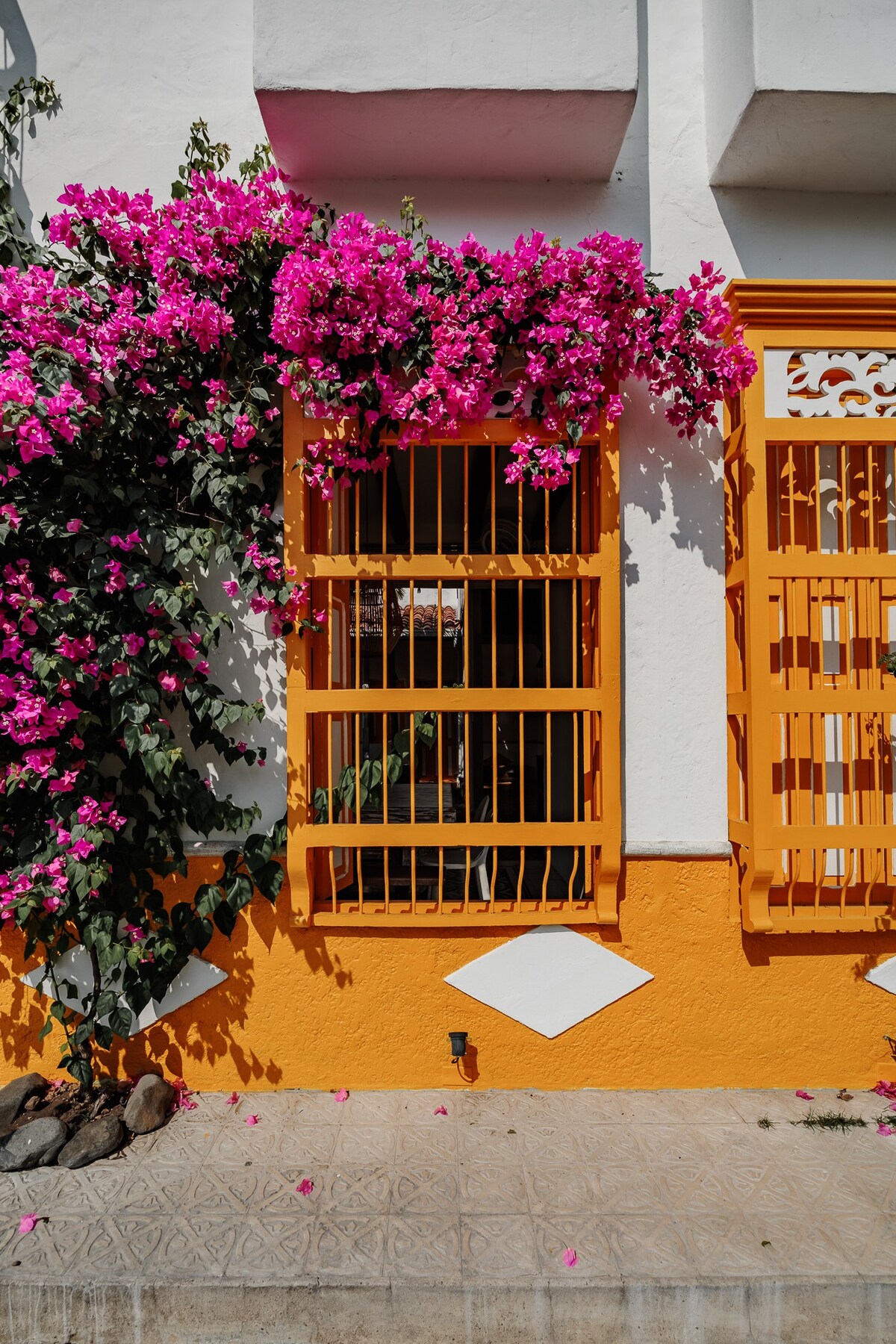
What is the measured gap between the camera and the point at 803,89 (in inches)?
114

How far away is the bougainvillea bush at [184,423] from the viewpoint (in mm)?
2918

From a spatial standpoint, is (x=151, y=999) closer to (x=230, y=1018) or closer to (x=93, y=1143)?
(x=230, y=1018)

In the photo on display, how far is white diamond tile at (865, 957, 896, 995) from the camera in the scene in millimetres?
3256

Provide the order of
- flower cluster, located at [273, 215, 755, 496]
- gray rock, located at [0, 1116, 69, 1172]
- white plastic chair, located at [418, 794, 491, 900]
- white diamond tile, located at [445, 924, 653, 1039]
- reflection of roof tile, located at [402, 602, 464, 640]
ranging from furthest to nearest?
1. reflection of roof tile, located at [402, 602, 464, 640]
2. white plastic chair, located at [418, 794, 491, 900]
3. white diamond tile, located at [445, 924, 653, 1039]
4. flower cluster, located at [273, 215, 755, 496]
5. gray rock, located at [0, 1116, 69, 1172]

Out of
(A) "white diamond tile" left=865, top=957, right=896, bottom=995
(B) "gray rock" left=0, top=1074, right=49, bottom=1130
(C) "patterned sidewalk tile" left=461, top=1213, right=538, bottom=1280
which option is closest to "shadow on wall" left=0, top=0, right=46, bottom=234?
(B) "gray rock" left=0, top=1074, right=49, bottom=1130

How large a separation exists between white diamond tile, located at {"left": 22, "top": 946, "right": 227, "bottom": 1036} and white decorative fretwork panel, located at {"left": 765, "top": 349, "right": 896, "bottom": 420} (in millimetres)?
3144

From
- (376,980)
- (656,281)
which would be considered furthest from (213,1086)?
(656,281)

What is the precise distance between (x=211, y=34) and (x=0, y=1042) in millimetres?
4187

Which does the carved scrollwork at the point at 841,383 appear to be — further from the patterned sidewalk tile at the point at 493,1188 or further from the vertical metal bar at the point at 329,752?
the patterned sidewalk tile at the point at 493,1188

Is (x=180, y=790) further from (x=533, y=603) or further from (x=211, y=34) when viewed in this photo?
(x=533, y=603)

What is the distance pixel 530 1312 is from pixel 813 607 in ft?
8.72

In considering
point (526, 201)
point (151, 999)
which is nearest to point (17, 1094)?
point (151, 999)

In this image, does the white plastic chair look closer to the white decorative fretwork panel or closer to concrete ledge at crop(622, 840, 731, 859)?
concrete ledge at crop(622, 840, 731, 859)

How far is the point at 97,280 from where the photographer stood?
10.7 ft
